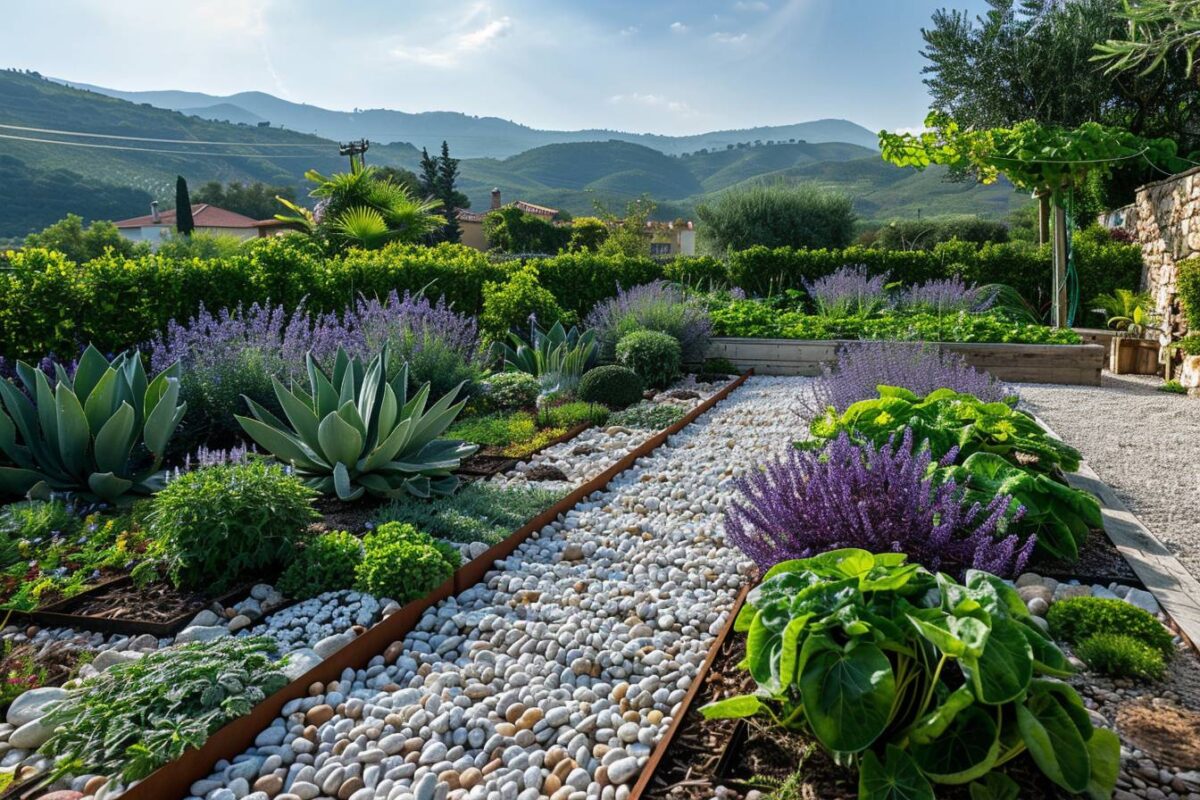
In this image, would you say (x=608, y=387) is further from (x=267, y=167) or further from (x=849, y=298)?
(x=267, y=167)

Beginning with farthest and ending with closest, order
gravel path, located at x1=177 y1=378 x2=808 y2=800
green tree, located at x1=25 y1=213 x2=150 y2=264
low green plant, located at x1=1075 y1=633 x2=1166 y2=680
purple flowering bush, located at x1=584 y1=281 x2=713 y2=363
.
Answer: green tree, located at x1=25 y1=213 x2=150 y2=264 → purple flowering bush, located at x1=584 y1=281 x2=713 y2=363 → low green plant, located at x1=1075 y1=633 x2=1166 y2=680 → gravel path, located at x1=177 y1=378 x2=808 y2=800

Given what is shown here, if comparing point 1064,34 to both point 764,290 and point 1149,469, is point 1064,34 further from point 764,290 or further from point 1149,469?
point 1149,469

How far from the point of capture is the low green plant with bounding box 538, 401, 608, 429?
5766 millimetres

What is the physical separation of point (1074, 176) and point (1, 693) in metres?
11.3

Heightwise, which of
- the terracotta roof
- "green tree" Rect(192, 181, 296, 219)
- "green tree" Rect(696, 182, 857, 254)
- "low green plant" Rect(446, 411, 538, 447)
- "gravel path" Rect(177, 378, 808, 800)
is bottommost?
"gravel path" Rect(177, 378, 808, 800)

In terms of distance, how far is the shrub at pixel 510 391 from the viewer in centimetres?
631

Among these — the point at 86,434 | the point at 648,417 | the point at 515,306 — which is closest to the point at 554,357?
the point at 648,417

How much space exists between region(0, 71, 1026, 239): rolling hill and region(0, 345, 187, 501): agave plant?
19.3m

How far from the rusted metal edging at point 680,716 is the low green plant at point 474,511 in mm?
1245

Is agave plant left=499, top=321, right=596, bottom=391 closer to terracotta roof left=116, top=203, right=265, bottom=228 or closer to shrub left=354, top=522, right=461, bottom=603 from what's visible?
shrub left=354, top=522, right=461, bottom=603

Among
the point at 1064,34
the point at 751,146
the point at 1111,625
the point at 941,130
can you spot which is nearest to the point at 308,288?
the point at 1111,625

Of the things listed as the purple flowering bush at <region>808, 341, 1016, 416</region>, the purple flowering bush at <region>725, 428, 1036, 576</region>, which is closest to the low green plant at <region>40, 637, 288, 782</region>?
the purple flowering bush at <region>725, 428, 1036, 576</region>

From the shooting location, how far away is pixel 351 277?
24.7 feet

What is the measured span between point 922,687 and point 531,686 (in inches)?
45.0
